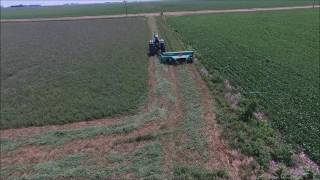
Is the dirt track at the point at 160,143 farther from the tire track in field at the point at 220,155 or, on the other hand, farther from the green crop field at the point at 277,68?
the green crop field at the point at 277,68

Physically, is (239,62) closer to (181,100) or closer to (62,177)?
(181,100)

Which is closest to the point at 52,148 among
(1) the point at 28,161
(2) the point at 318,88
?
(1) the point at 28,161

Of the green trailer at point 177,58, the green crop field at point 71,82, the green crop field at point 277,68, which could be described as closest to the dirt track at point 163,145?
the green crop field at point 71,82

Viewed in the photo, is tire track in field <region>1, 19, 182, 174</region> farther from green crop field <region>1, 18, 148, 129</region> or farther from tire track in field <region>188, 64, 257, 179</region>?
tire track in field <region>188, 64, 257, 179</region>

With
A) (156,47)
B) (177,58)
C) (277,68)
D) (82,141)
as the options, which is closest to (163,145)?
(82,141)

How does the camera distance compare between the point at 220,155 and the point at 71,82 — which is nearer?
the point at 220,155

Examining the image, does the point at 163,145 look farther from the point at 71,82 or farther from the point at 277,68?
the point at 277,68

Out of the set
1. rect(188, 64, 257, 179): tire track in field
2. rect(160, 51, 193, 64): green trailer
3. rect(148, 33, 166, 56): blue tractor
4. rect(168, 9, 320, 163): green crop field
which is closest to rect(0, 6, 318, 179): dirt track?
rect(188, 64, 257, 179): tire track in field
